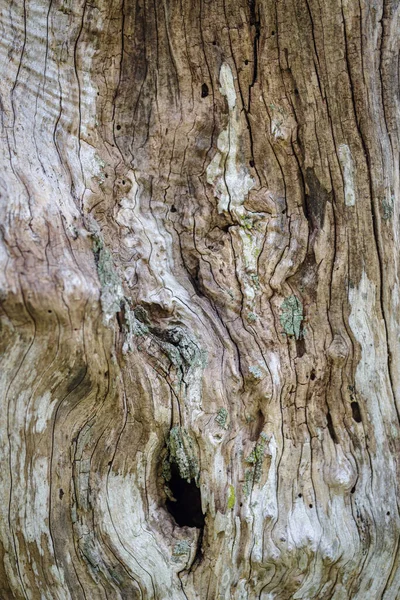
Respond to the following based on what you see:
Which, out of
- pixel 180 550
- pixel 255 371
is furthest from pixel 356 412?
pixel 180 550

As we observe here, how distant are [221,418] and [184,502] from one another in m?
0.36

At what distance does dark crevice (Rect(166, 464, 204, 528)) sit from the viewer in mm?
1902

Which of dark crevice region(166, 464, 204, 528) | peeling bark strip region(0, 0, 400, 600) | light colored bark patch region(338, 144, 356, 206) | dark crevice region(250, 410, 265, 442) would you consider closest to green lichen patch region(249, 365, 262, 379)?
peeling bark strip region(0, 0, 400, 600)

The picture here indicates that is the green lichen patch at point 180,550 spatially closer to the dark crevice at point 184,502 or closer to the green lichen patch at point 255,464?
the dark crevice at point 184,502

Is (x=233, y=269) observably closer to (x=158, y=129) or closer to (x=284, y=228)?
(x=284, y=228)

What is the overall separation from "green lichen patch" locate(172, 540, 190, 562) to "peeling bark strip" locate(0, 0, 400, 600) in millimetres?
11

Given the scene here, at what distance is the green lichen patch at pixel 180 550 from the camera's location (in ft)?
5.92

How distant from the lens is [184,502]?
6.31ft

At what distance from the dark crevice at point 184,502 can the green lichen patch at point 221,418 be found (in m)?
0.24

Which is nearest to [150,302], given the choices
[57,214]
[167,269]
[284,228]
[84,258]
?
[167,269]

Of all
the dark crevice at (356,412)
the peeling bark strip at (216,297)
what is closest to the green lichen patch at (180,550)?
the peeling bark strip at (216,297)

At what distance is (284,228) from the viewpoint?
1.98m

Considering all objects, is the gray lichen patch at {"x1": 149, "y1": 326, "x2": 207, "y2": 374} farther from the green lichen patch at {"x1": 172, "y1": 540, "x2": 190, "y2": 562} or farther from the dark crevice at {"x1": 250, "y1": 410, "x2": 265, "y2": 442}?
the green lichen patch at {"x1": 172, "y1": 540, "x2": 190, "y2": 562}

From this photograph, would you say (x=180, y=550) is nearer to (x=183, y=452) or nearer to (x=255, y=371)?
(x=183, y=452)
